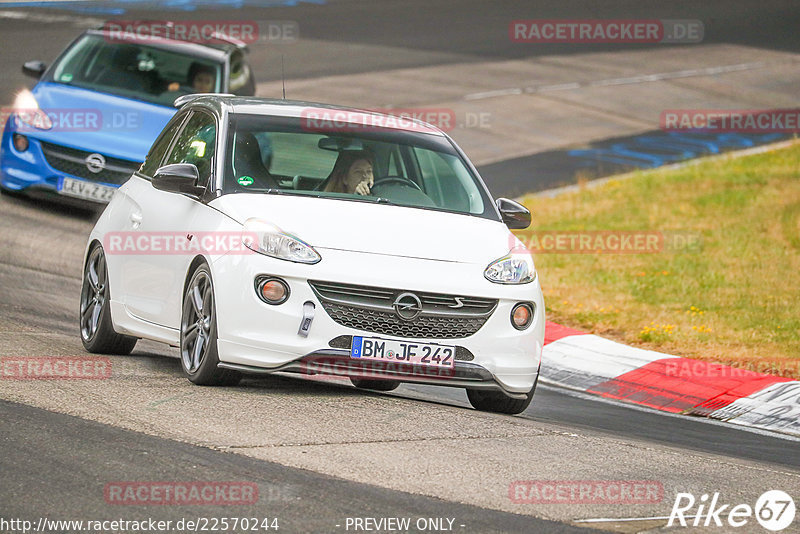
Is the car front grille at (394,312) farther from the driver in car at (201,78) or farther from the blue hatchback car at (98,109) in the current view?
the driver in car at (201,78)

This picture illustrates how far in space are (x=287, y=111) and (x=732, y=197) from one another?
33.1 feet

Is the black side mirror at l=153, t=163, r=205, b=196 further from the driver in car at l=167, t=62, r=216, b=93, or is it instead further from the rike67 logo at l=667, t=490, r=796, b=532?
the driver in car at l=167, t=62, r=216, b=93

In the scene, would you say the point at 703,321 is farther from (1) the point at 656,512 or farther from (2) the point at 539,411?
(1) the point at 656,512

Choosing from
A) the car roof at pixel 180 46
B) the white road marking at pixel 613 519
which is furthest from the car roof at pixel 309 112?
the car roof at pixel 180 46

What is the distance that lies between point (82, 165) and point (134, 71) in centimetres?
189

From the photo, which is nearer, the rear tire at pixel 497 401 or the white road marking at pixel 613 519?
the white road marking at pixel 613 519

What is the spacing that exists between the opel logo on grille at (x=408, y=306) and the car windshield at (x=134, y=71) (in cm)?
816

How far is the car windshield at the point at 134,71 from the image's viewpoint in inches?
611

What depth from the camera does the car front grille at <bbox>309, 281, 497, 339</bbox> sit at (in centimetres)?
771
